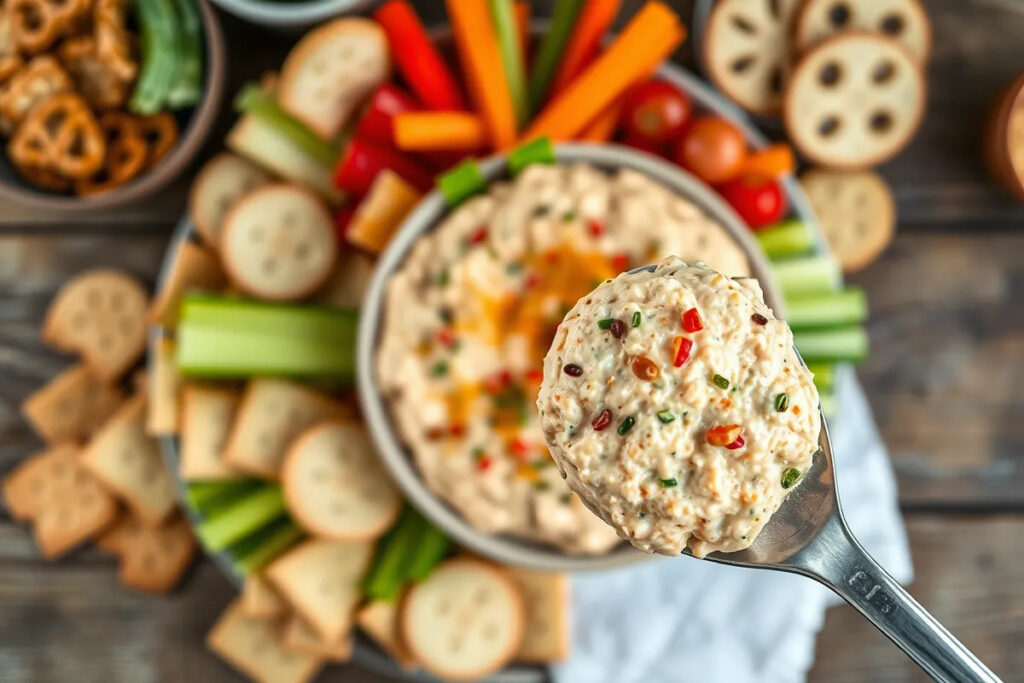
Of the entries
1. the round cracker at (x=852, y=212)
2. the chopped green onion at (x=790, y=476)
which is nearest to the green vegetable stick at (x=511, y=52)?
the round cracker at (x=852, y=212)

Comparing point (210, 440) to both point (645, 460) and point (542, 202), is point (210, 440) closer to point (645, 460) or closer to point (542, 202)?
point (542, 202)

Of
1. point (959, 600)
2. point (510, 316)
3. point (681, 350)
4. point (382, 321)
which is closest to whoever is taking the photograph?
point (681, 350)

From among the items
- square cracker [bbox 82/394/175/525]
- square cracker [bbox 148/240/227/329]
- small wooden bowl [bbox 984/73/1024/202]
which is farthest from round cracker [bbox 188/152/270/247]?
small wooden bowl [bbox 984/73/1024/202]

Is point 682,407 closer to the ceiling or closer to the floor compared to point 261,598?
closer to the ceiling

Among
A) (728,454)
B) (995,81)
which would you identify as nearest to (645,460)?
(728,454)

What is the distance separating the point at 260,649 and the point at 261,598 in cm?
20

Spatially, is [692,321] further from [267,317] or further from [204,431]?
[204,431]

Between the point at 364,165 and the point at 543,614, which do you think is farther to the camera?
the point at 543,614

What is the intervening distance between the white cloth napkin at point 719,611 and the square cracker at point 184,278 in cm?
126

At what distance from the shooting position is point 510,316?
189cm

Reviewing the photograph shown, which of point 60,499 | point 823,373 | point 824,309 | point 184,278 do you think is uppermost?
point 184,278

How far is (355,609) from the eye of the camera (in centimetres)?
226

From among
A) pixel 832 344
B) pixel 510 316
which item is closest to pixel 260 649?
pixel 510 316

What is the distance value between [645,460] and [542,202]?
880 millimetres
